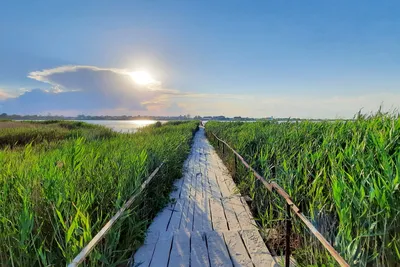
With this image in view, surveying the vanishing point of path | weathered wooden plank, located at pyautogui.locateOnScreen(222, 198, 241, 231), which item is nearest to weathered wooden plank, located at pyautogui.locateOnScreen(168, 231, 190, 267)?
the vanishing point of path

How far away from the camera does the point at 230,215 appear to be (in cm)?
392

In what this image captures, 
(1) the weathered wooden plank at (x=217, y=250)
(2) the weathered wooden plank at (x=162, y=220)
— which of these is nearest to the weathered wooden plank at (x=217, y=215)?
(1) the weathered wooden plank at (x=217, y=250)

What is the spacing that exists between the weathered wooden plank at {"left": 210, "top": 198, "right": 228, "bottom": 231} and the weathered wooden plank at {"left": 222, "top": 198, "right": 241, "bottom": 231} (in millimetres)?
61

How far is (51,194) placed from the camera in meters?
2.21

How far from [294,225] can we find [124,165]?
2191 mm

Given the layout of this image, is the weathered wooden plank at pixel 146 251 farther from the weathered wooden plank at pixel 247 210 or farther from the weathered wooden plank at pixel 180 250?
the weathered wooden plank at pixel 247 210

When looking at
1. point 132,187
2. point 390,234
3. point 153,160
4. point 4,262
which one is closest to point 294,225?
point 390,234

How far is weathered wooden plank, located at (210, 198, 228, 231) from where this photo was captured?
3.51 m

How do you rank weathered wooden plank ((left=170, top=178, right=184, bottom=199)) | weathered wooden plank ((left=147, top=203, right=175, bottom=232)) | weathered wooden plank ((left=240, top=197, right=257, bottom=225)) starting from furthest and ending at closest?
weathered wooden plank ((left=170, top=178, right=184, bottom=199)) → weathered wooden plank ((left=240, top=197, right=257, bottom=225)) → weathered wooden plank ((left=147, top=203, right=175, bottom=232))

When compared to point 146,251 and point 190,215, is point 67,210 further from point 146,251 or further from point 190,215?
point 190,215

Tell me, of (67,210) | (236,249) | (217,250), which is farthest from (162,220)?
(67,210)

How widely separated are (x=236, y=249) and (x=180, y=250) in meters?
0.62

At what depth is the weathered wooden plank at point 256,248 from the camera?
2.58m

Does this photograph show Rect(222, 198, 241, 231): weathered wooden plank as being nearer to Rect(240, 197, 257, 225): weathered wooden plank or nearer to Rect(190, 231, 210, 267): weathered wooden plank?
Rect(240, 197, 257, 225): weathered wooden plank
